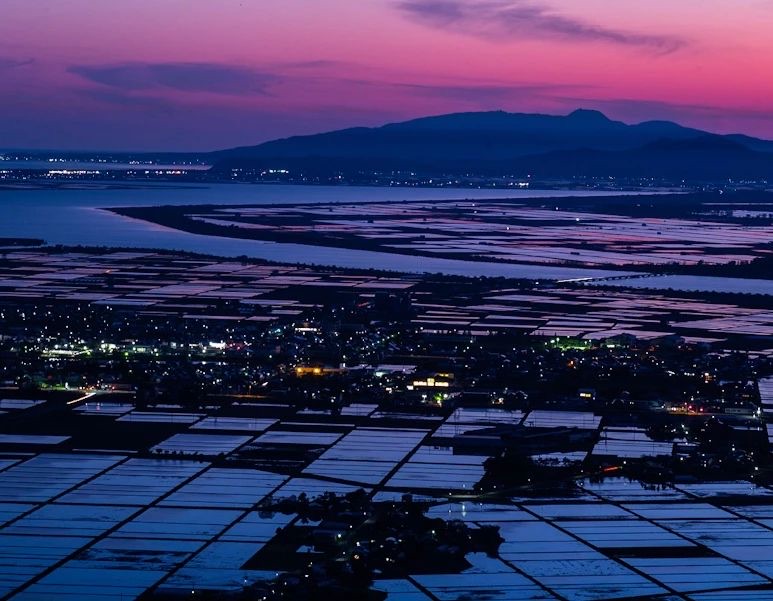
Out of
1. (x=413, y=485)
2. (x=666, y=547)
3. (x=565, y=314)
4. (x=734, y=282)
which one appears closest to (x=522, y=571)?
(x=666, y=547)

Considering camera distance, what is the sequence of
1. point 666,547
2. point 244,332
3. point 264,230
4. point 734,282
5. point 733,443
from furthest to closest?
point 264,230, point 734,282, point 244,332, point 733,443, point 666,547

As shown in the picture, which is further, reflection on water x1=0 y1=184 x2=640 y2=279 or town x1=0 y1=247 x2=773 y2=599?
reflection on water x1=0 y1=184 x2=640 y2=279

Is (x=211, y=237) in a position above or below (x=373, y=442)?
below

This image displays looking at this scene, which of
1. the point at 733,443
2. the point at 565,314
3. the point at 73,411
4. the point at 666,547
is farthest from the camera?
the point at 565,314

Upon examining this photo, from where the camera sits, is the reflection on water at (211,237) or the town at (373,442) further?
the reflection on water at (211,237)

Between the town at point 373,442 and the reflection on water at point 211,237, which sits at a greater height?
the town at point 373,442

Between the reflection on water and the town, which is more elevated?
the town

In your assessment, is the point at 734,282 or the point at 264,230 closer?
the point at 734,282

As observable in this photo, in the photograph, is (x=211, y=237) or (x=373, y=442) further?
(x=211, y=237)

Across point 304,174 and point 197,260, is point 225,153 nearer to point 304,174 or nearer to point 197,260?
point 304,174

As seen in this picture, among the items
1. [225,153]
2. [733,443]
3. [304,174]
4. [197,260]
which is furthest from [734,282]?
[225,153]
